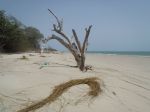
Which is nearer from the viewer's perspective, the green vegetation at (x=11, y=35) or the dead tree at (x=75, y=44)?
the dead tree at (x=75, y=44)

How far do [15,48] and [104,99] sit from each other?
81.2 ft

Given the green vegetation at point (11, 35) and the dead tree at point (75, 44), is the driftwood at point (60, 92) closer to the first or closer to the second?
the dead tree at point (75, 44)

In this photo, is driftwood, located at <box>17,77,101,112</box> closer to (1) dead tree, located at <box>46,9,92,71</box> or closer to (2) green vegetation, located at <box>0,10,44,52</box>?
(1) dead tree, located at <box>46,9,92,71</box>

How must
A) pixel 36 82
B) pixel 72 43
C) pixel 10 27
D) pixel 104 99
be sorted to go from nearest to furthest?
pixel 104 99 < pixel 36 82 < pixel 72 43 < pixel 10 27

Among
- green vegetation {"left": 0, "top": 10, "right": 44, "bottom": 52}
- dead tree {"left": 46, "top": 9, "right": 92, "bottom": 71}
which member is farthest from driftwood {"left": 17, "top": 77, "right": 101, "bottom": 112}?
green vegetation {"left": 0, "top": 10, "right": 44, "bottom": 52}

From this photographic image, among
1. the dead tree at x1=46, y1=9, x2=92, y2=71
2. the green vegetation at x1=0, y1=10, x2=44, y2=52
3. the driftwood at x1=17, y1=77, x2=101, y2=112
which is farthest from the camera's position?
the green vegetation at x1=0, y1=10, x2=44, y2=52

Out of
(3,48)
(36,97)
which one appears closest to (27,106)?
(36,97)

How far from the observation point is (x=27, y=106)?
338cm

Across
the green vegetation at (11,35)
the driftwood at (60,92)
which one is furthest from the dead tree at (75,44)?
the green vegetation at (11,35)

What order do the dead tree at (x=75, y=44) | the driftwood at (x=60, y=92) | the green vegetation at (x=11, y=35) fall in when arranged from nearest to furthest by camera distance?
the driftwood at (x=60, y=92), the dead tree at (x=75, y=44), the green vegetation at (x=11, y=35)

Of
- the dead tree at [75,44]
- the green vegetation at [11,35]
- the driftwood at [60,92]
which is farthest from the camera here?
the green vegetation at [11,35]

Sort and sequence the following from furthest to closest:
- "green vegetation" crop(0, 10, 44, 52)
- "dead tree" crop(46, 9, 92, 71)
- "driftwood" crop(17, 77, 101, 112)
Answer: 1. "green vegetation" crop(0, 10, 44, 52)
2. "dead tree" crop(46, 9, 92, 71)
3. "driftwood" crop(17, 77, 101, 112)

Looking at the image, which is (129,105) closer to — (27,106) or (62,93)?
(62,93)

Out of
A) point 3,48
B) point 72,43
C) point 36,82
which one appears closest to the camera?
point 36,82
